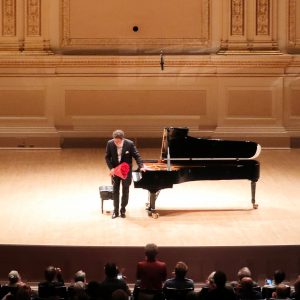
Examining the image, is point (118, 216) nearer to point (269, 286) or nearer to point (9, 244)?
point (9, 244)

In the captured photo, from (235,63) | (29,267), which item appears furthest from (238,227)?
(235,63)

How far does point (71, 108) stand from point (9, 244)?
6.92 metres

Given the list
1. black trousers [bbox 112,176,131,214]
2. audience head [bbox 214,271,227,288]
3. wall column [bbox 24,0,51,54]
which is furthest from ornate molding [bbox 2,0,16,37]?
audience head [bbox 214,271,227,288]

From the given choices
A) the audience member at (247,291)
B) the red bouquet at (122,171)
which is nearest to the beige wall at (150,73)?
the red bouquet at (122,171)

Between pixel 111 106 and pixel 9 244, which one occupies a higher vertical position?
pixel 111 106

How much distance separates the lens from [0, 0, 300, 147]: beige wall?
15258 mm

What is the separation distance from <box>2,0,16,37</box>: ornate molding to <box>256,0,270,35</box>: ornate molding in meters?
4.07

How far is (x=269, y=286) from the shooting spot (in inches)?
273

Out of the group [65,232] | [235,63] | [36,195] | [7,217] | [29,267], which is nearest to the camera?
[29,267]

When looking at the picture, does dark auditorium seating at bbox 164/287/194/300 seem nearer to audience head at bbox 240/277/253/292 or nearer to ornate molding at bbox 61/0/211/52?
audience head at bbox 240/277/253/292

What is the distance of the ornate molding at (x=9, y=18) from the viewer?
1521 centimetres

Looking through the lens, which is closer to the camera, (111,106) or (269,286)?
(269,286)

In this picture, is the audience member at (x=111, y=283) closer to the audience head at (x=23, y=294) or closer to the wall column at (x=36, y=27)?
the audience head at (x=23, y=294)

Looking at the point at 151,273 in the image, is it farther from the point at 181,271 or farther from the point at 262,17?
the point at 262,17
